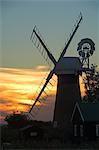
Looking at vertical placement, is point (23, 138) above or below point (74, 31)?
below

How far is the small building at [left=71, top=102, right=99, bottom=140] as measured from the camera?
128ft

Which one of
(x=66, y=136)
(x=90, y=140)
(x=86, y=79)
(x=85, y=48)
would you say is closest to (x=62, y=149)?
(x=90, y=140)

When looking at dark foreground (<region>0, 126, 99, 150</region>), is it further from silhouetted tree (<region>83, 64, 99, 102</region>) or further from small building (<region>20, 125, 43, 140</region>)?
silhouetted tree (<region>83, 64, 99, 102</region>)

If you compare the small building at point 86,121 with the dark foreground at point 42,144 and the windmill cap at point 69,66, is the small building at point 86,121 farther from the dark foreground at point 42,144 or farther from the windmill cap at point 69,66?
the windmill cap at point 69,66

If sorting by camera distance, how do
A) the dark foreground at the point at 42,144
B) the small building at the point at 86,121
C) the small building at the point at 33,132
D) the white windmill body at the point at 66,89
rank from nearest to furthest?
the dark foreground at the point at 42,144 → the small building at the point at 33,132 → the small building at the point at 86,121 → the white windmill body at the point at 66,89

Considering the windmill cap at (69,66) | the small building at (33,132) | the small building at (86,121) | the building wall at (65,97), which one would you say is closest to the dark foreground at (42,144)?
the small building at (33,132)

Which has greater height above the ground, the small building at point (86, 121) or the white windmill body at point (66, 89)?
the white windmill body at point (66, 89)

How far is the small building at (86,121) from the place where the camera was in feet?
128

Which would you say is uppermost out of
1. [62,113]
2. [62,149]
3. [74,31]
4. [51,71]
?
[74,31]

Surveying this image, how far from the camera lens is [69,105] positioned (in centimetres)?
4519

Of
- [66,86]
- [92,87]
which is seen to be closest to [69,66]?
[66,86]

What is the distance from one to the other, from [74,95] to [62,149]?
18.6 m

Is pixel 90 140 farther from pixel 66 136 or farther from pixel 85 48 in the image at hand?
pixel 85 48

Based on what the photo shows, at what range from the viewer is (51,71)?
1849 inches
